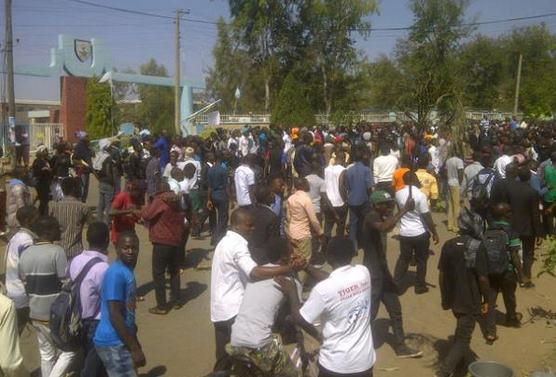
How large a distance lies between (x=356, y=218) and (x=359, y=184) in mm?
543

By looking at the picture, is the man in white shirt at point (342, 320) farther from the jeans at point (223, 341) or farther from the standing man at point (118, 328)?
the standing man at point (118, 328)

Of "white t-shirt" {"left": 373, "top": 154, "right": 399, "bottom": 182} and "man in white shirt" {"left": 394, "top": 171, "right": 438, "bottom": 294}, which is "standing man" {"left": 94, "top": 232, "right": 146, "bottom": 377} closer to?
"man in white shirt" {"left": 394, "top": 171, "right": 438, "bottom": 294}

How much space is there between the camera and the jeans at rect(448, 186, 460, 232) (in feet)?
35.3

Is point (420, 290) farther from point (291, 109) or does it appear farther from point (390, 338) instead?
point (291, 109)

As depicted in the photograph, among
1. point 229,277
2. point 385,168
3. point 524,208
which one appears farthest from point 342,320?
point 385,168

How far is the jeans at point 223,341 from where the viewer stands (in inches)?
173

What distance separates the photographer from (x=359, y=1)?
4366cm

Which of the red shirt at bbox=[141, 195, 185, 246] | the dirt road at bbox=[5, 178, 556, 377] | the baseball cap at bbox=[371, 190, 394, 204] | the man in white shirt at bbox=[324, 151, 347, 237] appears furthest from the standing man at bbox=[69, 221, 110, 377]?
the man in white shirt at bbox=[324, 151, 347, 237]

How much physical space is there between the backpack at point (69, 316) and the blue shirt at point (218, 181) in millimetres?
5188

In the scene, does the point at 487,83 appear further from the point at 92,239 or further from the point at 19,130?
the point at 92,239

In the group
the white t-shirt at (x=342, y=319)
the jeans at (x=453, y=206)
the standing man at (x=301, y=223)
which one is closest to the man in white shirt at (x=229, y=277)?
the white t-shirt at (x=342, y=319)

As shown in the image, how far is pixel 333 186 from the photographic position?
9.11 metres

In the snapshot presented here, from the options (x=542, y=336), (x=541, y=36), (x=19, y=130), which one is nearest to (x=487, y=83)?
(x=541, y=36)

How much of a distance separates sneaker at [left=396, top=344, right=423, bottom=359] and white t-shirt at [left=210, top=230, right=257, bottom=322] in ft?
7.41
